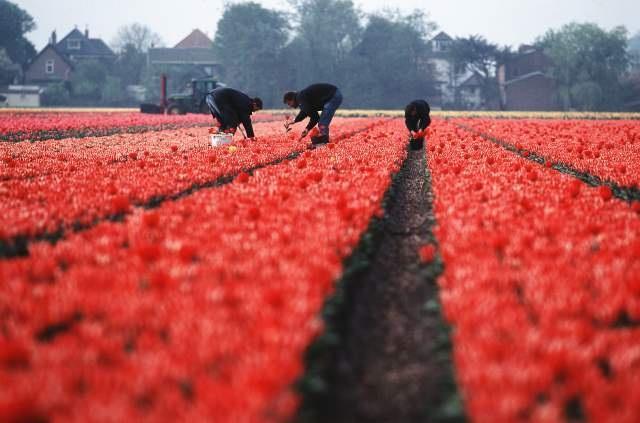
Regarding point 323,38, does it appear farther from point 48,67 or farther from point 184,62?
point 48,67

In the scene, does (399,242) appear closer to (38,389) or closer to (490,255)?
(490,255)

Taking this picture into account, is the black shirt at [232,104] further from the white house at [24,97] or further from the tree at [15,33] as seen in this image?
the tree at [15,33]

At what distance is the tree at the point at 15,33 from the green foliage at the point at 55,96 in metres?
23.5

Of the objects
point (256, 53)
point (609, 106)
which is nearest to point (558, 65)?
point (609, 106)

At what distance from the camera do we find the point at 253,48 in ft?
244

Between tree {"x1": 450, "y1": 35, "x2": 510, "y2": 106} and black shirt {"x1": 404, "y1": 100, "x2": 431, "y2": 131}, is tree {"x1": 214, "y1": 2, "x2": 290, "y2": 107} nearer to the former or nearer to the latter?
tree {"x1": 450, "y1": 35, "x2": 510, "y2": 106}

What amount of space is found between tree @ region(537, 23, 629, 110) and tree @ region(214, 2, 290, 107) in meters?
37.0

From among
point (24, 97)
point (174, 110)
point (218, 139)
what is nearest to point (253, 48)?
point (24, 97)

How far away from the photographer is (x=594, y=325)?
283 cm

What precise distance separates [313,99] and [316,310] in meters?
12.1

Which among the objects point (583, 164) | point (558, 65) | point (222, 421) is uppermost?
point (558, 65)

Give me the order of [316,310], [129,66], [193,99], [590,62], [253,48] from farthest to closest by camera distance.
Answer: [129,66] → [253,48] → [590,62] → [193,99] → [316,310]

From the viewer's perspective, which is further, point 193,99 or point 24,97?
point 24,97

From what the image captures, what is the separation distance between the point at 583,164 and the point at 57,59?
9294 centimetres
